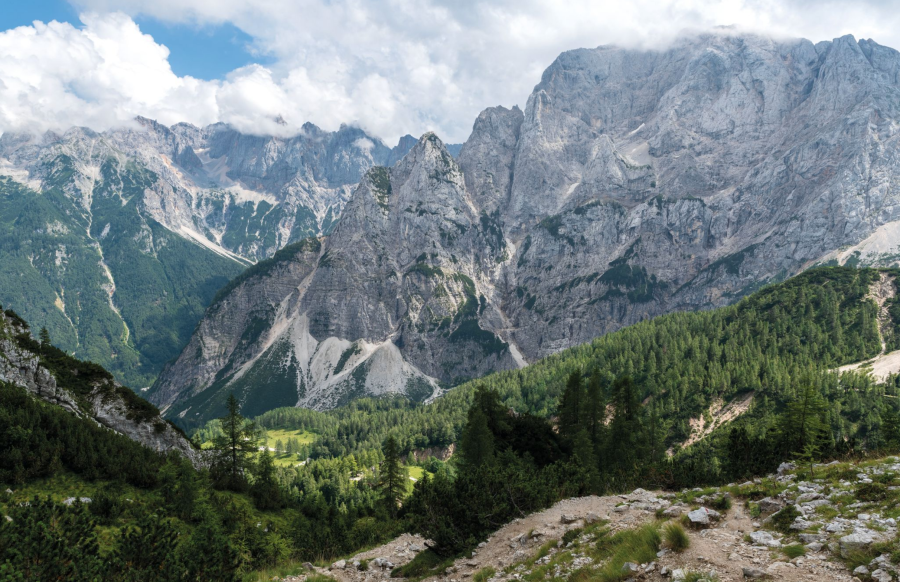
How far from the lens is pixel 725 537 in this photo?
1725 cm

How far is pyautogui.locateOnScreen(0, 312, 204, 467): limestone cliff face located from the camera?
64.4m

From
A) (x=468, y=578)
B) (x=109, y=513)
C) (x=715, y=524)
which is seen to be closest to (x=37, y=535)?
(x=468, y=578)

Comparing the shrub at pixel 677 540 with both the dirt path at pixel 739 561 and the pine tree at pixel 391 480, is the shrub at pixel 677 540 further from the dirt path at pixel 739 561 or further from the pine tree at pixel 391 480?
the pine tree at pixel 391 480

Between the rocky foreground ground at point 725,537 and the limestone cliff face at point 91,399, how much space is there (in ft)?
180

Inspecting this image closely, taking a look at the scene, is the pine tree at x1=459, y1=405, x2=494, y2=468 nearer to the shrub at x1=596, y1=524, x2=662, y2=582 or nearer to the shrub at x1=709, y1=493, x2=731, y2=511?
the shrub at x1=709, y1=493, x2=731, y2=511

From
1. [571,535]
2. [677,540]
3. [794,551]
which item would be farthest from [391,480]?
[794,551]

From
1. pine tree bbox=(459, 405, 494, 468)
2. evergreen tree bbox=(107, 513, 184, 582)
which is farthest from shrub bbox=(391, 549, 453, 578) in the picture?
pine tree bbox=(459, 405, 494, 468)

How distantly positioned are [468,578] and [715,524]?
437 inches

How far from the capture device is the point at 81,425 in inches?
2046

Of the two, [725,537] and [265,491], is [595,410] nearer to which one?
[265,491]

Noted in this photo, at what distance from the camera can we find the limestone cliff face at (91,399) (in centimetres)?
6438

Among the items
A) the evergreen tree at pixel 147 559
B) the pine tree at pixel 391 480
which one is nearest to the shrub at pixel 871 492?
the evergreen tree at pixel 147 559

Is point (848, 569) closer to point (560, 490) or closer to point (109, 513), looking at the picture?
point (560, 490)

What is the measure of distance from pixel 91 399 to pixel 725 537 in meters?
81.6
